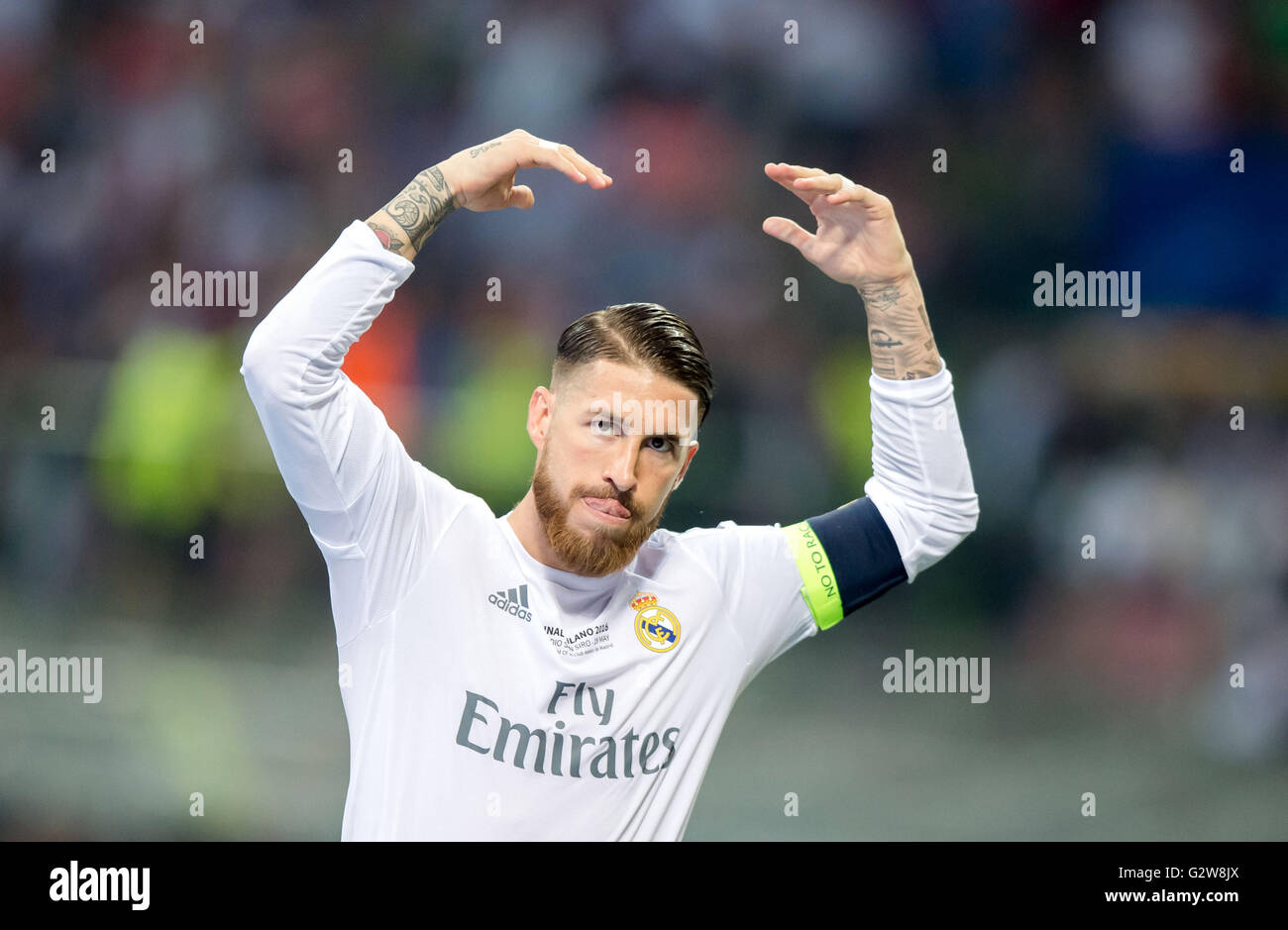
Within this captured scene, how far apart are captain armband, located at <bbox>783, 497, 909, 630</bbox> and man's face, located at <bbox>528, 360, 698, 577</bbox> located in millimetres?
426

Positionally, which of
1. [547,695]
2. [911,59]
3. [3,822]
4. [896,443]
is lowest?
[3,822]

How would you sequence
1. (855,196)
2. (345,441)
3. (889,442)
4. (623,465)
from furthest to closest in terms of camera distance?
(889,442) → (855,196) → (623,465) → (345,441)

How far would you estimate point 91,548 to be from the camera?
6.74 metres

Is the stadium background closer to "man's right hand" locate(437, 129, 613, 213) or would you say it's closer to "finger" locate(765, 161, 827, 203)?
"finger" locate(765, 161, 827, 203)

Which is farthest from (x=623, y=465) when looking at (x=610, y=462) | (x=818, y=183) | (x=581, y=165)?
(x=818, y=183)

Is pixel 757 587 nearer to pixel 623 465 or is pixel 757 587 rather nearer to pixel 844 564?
pixel 844 564

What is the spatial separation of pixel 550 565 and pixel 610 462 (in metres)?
0.28

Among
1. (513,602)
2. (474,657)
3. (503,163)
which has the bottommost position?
(474,657)

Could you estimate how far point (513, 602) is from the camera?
252 centimetres

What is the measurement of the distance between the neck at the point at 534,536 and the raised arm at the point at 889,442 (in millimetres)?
588

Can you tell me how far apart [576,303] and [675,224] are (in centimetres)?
70

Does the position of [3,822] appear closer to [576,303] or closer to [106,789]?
[106,789]

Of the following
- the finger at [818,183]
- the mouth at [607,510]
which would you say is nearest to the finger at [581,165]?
the finger at [818,183]

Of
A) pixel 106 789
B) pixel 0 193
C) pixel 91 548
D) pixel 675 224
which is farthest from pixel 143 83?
pixel 106 789
